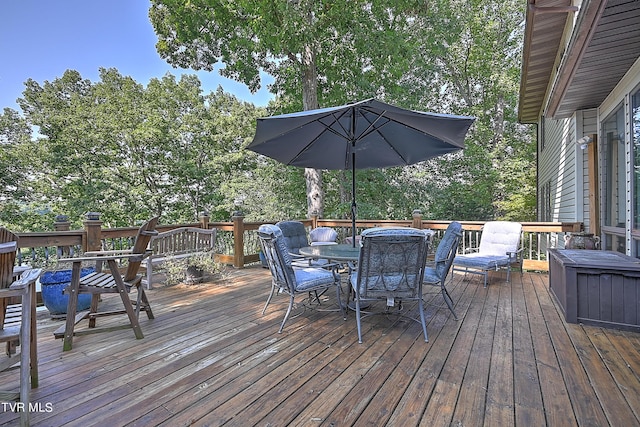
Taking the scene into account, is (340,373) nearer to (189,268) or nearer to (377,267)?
(377,267)

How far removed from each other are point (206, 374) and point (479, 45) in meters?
15.9

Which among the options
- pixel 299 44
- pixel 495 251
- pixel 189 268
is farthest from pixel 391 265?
pixel 299 44

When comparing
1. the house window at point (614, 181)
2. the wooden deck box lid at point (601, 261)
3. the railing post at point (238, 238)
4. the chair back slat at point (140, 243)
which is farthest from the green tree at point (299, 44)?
the wooden deck box lid at point (601, 261)

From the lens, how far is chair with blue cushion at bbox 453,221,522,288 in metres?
4.66

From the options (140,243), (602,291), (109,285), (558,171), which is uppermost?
(558,171)

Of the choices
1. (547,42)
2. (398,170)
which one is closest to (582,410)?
(547,42)

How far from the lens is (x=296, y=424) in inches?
65.6

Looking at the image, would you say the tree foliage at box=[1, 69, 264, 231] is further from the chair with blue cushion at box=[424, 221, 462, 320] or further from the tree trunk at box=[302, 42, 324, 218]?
the chair with blue cushion at box=[424, 221, 462, 320]

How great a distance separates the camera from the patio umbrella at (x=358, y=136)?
3209 millimetres

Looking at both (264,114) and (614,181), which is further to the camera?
(264,114)

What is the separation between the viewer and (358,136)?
158 inches

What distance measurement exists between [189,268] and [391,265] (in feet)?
11.2

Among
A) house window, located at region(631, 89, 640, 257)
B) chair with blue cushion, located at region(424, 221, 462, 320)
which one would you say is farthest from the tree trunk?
house window, located at region(631, 89, 640, 257)

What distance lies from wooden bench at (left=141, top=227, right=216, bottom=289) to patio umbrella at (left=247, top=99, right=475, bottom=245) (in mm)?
1924
